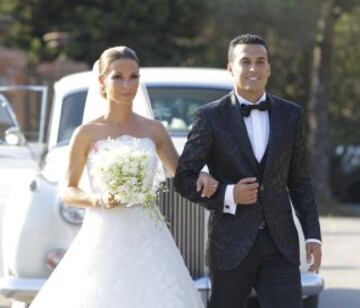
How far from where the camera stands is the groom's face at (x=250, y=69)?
15.7 feet

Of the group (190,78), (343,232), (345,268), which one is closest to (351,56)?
(343,232)

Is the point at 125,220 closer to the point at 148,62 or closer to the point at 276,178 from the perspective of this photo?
the point at 276,178

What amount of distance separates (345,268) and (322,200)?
27.4ft

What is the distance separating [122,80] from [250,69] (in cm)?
64

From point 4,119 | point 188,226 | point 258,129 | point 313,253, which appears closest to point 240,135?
point 258,129

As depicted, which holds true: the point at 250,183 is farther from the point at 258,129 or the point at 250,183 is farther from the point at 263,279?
the point at 263,279

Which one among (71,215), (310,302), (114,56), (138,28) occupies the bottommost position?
(310,302)

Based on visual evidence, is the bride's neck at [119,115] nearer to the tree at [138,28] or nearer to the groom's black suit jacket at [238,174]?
the groom's black suit jacket at [238,174]

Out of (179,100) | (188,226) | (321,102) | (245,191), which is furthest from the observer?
(321,102)

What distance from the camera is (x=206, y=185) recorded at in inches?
182

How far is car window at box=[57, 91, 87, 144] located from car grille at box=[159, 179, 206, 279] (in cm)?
193

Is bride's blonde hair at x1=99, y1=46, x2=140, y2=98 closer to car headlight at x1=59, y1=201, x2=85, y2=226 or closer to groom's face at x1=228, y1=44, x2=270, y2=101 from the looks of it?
groom's face at x1=228, y1=44, x2=270, y2=101

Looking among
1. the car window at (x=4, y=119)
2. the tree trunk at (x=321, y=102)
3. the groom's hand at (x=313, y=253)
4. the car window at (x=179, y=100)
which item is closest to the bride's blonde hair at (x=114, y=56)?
the groom's hand at (x=313, y=253)

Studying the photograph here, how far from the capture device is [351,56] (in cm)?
2552
